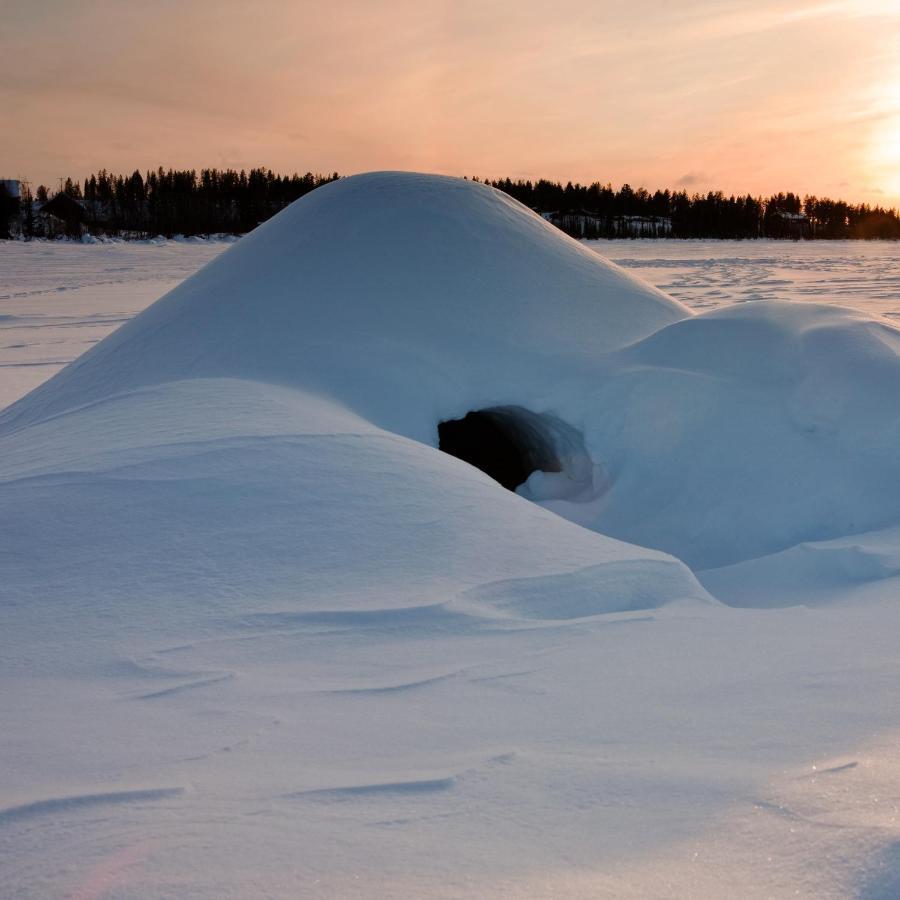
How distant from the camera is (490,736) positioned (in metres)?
1.85

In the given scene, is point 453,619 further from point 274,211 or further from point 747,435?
point 274,211

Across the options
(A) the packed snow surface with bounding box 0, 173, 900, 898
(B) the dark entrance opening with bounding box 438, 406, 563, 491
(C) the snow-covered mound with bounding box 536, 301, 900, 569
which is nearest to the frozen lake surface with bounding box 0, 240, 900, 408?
(B) the dark entrance opening with bounding box 438, 406, 563, 491

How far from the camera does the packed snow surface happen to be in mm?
1451

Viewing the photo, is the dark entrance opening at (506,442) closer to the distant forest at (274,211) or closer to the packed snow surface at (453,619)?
the packed snow surface at (453,619)

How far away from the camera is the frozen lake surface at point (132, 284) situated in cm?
1247

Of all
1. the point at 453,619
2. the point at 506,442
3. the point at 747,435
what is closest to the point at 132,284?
the point at 506,442

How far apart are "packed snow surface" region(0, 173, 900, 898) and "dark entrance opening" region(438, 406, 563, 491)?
7 cm

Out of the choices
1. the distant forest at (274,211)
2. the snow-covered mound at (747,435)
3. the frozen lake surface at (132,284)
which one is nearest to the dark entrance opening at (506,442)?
the snow-covered mound at (747,435)

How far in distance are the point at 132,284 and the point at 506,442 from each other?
16.9 meters

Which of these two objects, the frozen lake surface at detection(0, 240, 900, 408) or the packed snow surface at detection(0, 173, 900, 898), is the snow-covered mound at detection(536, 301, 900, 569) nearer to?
the packed snow surface at detection(0, 173, 900, 898)

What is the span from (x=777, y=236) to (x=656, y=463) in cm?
6477

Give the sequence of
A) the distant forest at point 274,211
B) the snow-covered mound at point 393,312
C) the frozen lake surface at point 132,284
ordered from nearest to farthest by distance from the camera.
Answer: the snow-covered mound at point 393,312, the frozen lake surface at point 132,284, the distant forest at point 274,211

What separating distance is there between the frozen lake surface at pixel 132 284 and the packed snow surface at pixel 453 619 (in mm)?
5489

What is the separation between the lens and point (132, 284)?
2083cm
